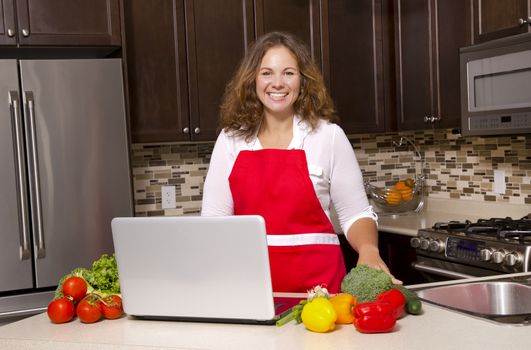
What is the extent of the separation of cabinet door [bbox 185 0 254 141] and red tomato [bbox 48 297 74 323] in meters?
1.93

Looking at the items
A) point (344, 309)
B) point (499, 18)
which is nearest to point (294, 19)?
point (499, 18)

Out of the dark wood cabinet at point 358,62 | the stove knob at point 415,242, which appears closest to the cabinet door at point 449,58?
the dark wood cabinet at point 358,62

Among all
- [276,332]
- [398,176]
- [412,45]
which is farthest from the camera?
[398,176]

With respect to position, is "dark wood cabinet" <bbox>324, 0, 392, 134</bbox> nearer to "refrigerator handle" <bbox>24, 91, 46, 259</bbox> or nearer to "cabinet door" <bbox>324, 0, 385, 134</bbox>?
"cabinet door" <bbox>324, 0, 385, 134</bbox>

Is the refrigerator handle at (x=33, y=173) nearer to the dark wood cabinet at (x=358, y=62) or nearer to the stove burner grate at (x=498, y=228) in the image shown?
the dark wood cabinet at (x=358, y=62)

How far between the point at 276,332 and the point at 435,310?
409 mm

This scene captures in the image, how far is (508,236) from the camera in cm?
319

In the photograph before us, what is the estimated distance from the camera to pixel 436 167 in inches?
179

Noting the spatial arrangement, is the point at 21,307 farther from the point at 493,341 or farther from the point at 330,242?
the point at 493,341

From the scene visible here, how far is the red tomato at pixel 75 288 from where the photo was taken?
193 centimetres

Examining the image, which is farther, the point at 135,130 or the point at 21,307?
the point at 135,130

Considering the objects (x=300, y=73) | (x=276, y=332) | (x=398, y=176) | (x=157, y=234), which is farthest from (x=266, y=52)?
(x=398, y=176)

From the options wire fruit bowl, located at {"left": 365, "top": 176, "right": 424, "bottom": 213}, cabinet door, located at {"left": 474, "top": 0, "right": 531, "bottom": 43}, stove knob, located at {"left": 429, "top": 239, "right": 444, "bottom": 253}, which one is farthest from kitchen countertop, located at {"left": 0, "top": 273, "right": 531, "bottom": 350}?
wire fruit bowl, located at {"left": 365, "top": 176, "right": 424, "bottom": 213}

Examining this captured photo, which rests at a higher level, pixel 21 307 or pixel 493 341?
pixel 493 341
